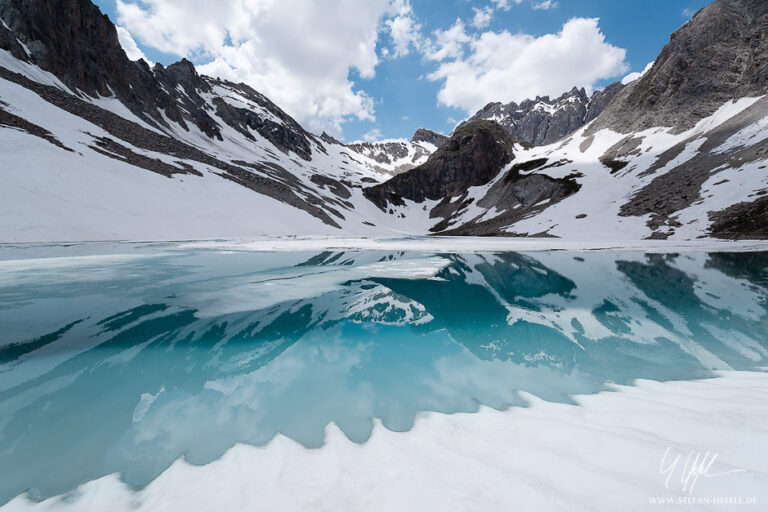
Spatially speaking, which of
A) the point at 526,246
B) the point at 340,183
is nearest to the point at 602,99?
the point at 340,183

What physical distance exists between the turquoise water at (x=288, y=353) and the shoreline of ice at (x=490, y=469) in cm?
31

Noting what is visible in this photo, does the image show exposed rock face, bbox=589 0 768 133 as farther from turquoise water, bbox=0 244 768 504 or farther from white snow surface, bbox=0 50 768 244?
turquoise water, bbox=0 244 768 504

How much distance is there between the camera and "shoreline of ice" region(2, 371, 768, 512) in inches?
86.4

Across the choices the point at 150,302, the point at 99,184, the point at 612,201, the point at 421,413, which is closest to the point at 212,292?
the point at 150,302

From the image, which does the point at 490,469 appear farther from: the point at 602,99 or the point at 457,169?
the point at 602,99

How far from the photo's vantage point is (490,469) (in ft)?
8.28

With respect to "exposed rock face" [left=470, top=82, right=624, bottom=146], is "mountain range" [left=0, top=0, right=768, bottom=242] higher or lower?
lower

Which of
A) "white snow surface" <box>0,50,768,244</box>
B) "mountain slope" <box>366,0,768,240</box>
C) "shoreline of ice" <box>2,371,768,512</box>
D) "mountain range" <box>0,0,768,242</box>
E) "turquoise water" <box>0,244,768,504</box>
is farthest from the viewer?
"mountain slope" <box>366,0,768,240</box>

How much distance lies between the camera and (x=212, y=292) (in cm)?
1012

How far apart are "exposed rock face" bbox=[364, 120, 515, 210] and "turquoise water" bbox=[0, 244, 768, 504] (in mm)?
98514

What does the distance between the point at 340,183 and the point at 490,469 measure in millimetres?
112820

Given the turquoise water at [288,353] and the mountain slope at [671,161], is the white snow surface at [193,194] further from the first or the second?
the turquoise water at [288,353]

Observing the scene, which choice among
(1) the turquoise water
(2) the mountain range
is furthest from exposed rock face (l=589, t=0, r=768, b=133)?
(1) the turquoise water

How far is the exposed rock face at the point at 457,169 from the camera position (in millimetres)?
103812
